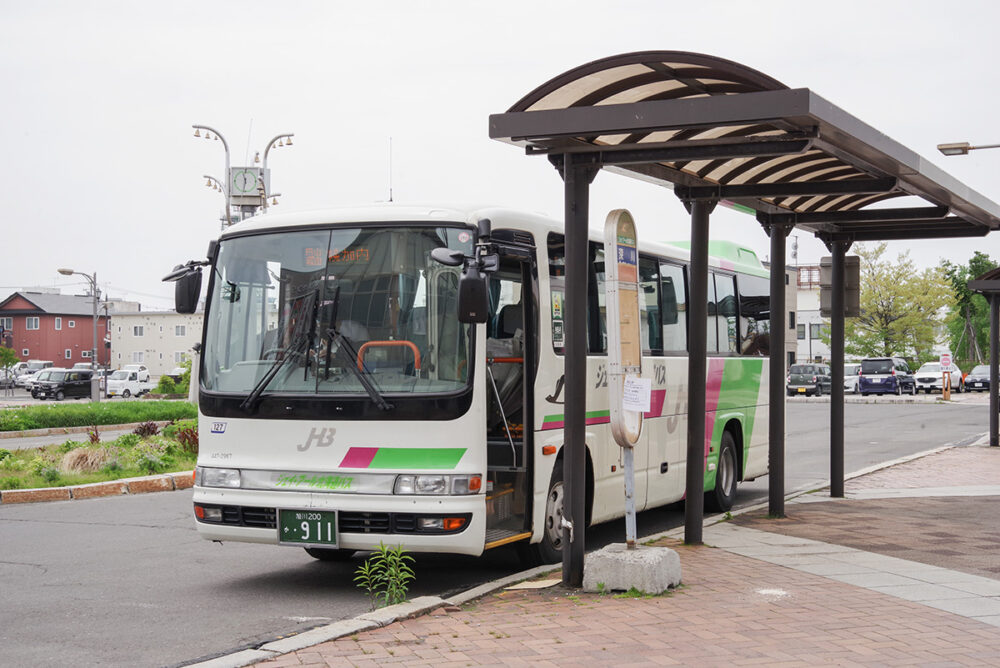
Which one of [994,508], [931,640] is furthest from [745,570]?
[994,508]

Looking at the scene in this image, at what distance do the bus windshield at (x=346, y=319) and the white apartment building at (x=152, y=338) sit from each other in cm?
10405

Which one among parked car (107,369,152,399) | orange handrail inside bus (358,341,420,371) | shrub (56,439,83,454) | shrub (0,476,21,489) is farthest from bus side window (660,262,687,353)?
parked car (107,369,152,399)

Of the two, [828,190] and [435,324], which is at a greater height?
[828,190]

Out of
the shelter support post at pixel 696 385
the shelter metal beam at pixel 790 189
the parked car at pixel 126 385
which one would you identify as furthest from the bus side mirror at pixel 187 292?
the parked car at pixel 126 385

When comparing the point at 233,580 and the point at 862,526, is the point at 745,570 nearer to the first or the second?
the point at 862,526

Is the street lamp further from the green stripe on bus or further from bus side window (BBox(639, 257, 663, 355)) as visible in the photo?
the green stripe on bus

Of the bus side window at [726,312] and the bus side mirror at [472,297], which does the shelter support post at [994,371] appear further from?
the bus side mirror at [472,297]

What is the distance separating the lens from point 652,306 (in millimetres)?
11664

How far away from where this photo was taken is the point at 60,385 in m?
61.0

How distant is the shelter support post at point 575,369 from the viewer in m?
8.23

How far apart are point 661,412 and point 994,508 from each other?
4.72 meters

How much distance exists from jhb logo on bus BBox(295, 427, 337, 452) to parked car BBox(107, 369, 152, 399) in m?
62.1

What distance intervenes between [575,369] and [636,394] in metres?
0.50

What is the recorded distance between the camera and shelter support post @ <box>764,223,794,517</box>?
1212 centimetres
